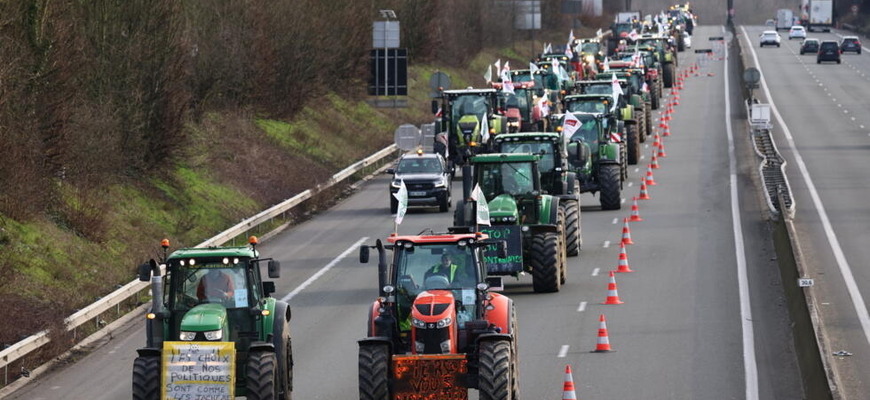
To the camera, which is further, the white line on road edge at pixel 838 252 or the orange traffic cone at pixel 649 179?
the orange traffic cone at pixel 649 179

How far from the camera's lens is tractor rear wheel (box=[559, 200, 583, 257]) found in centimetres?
3398

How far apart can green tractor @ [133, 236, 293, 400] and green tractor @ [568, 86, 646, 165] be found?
1167 inches

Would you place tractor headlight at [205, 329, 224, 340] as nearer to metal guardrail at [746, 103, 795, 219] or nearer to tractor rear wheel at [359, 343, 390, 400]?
A: tractor rear wheel at [359, 343, 390, 400]

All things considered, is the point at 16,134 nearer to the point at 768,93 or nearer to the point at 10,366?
the point at 10,366

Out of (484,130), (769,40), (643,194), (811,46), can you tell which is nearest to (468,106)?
(484,130)

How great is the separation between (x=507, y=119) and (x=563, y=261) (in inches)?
958

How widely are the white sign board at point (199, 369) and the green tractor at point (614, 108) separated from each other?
30.9 m

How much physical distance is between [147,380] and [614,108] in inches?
1295

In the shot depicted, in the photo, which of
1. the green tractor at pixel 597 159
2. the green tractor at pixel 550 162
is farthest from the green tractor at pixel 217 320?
the green tractor at pixel 597 159

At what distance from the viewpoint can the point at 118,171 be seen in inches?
1523

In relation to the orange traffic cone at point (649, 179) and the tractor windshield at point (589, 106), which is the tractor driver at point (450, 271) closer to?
the tractor windshield at point (589, 106)

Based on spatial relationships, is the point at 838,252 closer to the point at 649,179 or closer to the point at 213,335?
the point at 649,179

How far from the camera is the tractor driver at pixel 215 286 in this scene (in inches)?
736

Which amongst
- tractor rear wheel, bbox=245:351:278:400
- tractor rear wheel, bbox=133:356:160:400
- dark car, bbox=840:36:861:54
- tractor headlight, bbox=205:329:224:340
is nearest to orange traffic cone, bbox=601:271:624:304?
tractor rear wheel, bbox=245:351:278:400
